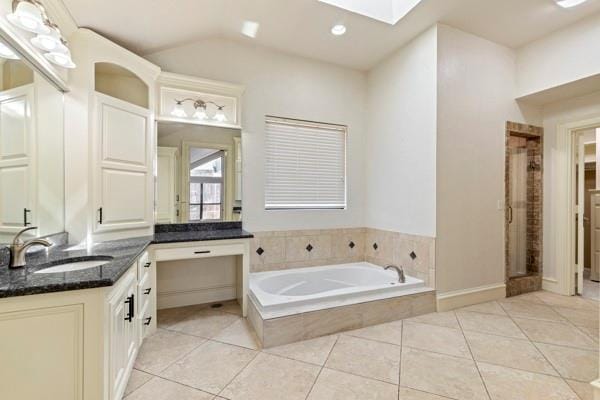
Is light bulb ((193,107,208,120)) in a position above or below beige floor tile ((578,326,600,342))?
above

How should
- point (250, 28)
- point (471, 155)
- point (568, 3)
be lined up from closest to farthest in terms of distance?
point (568, 3), point (250, 28), point (471, 155)

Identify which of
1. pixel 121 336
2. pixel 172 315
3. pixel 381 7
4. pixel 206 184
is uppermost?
pixel 381 7

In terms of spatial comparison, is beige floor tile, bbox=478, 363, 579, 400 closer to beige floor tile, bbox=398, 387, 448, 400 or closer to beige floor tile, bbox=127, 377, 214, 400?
beige floor tile, bbox=398, 387, 448, 400

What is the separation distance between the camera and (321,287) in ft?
10.7

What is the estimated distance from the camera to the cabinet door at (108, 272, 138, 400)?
1.36 m

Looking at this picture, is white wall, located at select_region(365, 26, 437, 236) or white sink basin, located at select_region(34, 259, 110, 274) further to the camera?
white wall, located at select_region(365, 26, 437, 236)

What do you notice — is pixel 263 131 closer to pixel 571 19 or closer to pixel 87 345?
pixel 87 345

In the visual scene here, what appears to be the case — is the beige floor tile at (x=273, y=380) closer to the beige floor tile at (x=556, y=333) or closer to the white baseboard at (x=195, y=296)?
the white baseboard at (x=195, y=296)

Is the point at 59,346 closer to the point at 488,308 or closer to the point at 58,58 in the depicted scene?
the point at 58,58

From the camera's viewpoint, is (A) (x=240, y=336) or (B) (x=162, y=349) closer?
(B) (x=162, y=349)

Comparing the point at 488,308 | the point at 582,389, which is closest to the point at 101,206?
the point at 582,389

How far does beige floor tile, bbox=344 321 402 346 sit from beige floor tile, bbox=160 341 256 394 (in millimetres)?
920

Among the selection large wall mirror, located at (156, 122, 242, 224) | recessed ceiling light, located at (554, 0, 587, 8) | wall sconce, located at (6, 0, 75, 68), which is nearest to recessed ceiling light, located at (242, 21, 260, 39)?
large wall mirror, located at (156, 122, 242, 224)

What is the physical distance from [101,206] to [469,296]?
3.65 m
